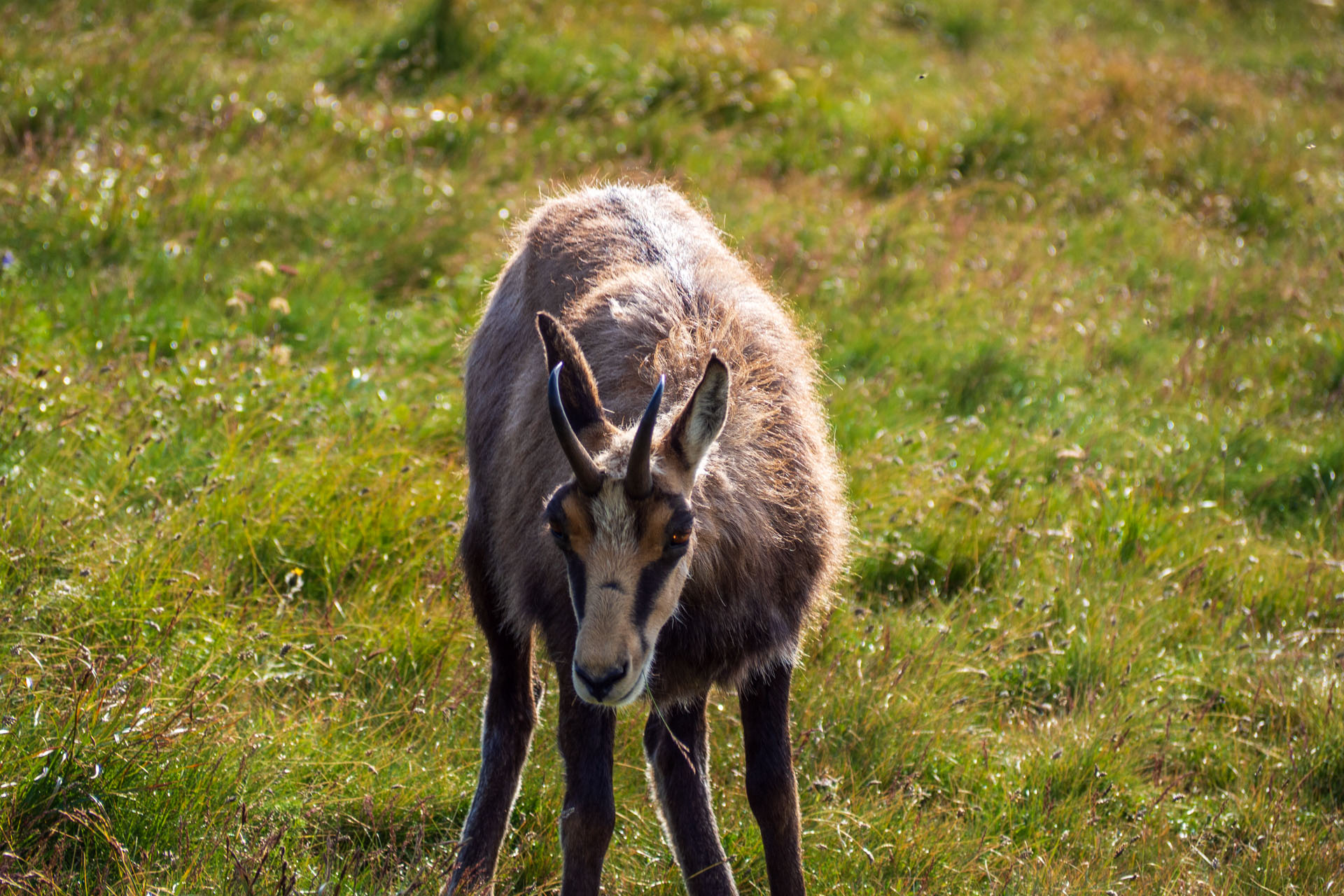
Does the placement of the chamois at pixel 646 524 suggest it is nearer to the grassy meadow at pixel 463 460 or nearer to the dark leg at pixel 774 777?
the dark leg at pixel 774 777

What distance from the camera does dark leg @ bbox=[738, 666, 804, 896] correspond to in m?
3.63

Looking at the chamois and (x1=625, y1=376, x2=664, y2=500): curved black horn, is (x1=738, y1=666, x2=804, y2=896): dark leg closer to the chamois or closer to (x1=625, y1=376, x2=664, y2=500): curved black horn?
the chamois

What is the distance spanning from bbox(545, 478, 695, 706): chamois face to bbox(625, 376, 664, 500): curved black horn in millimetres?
31

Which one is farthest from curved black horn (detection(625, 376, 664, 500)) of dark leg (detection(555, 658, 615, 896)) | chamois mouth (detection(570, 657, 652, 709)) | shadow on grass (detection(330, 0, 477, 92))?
shadow on grass (detection(330, 0, 477, 92))

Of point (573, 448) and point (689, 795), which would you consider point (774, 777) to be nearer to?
point (689, 795)

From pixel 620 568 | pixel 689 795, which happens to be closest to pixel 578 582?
pixel 620 568

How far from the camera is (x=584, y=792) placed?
3467 mm

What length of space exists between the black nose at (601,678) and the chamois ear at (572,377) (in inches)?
29.7

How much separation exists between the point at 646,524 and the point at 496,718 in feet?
4.89

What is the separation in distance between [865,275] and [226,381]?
417 centimetres

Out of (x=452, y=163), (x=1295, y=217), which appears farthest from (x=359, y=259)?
(x=1295, y=217)

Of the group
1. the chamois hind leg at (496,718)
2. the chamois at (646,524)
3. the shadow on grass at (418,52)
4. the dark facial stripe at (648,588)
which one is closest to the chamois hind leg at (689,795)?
the chamois at (646,524)

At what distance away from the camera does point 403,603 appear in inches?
186

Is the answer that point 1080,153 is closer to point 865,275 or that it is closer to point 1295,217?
point 1295,217
